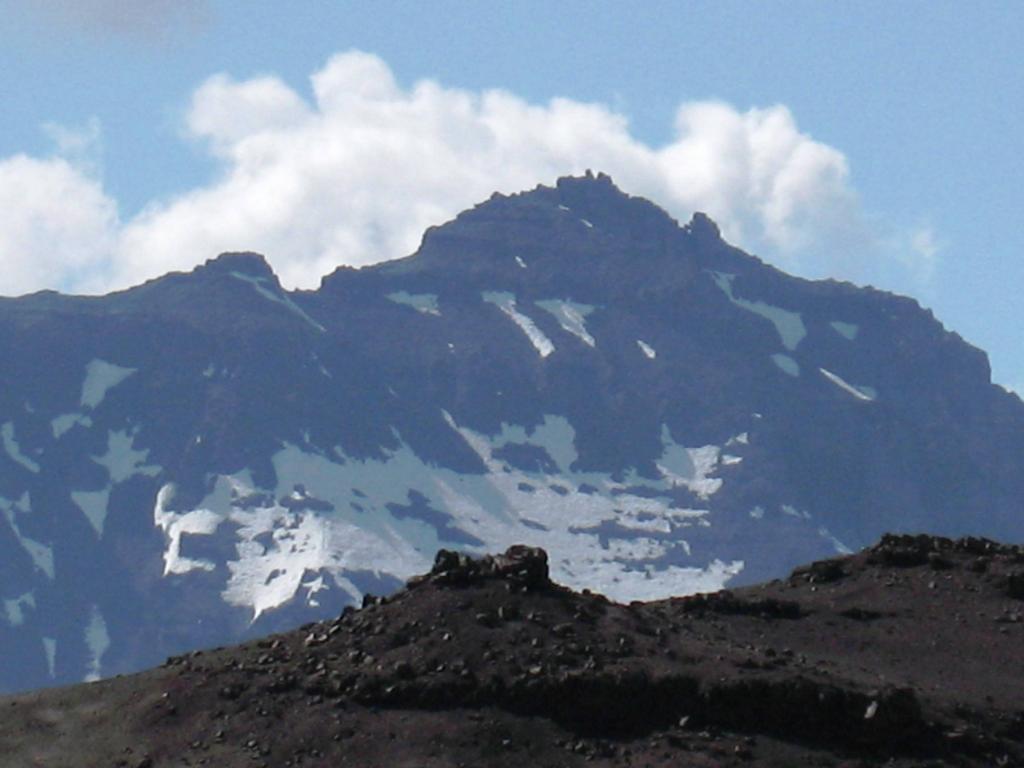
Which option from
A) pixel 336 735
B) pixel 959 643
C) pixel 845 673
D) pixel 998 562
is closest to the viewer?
pixel 336 735

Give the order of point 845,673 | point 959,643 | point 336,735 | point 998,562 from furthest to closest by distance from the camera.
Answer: point 998,562 → point 959,643 → point 845,673 → point 336,735

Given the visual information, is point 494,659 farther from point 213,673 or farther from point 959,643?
point 959,643

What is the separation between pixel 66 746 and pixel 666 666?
12.8 meters

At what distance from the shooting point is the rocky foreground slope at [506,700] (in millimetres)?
48312

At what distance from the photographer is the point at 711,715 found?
49281 millimetres

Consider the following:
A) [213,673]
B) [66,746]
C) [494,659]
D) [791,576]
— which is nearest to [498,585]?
[494,659]

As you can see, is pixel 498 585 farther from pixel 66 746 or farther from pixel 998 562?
pixel 998 562

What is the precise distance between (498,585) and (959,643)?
40.9 feet

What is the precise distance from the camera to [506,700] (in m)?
49.3

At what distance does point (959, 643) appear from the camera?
5838 cm

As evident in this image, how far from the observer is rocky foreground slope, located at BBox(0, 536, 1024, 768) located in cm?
4831

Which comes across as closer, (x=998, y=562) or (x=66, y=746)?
(x=66, y=746)

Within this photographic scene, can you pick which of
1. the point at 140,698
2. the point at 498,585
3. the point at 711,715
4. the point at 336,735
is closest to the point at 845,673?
the point at 711,715

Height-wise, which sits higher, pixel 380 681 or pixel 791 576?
pixel 791 576
